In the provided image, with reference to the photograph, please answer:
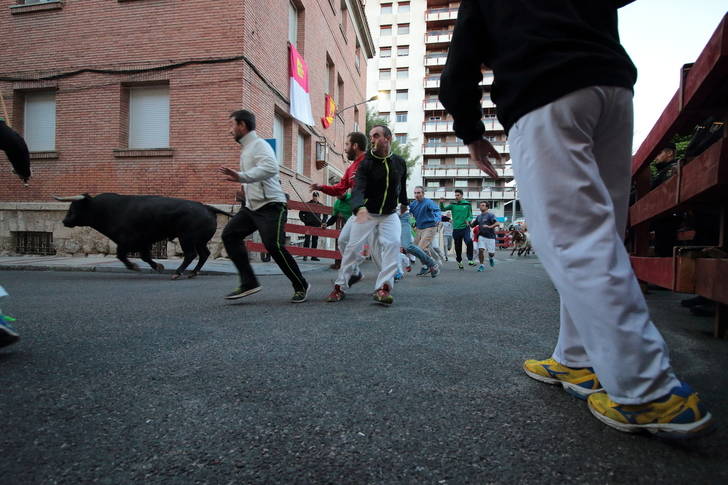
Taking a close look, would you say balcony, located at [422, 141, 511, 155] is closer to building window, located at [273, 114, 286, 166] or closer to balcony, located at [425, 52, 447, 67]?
balcony, located at [425, 52, 447, 67]

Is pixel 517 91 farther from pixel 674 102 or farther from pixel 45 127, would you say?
pixel 45 127

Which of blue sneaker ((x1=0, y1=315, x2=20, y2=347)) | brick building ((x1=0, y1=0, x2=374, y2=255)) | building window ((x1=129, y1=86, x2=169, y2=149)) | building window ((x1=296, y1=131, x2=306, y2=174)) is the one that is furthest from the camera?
building window ((x1=296, y1=131, x2=306, y2=174))

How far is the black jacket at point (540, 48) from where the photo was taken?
1.47m

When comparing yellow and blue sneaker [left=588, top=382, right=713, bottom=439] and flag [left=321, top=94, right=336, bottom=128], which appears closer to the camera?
yellow and blue sneaker [left=588, top=382, right=713, bottom=439]

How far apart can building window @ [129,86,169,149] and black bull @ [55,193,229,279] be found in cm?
451

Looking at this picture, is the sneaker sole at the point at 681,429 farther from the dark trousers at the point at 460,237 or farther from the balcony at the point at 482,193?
the balcony at the point at 482,193

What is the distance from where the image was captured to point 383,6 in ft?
173

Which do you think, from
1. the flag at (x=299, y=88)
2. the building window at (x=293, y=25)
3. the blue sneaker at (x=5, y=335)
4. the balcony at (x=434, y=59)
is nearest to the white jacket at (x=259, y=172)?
the blue sneaker at (x=5, y=335)

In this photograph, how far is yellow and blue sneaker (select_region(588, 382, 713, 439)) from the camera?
1.32 metres

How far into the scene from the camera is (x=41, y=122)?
475 inches

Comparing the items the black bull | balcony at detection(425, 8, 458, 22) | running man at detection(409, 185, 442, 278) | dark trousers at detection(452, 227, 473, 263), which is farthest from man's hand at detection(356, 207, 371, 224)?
balcony at detection(425, 8, 458, 22)

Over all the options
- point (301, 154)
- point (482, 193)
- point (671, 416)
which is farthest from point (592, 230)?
point (482, 193)

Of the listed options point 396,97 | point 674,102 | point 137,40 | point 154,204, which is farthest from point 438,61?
point 674,102

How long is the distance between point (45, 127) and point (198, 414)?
13598 mm
